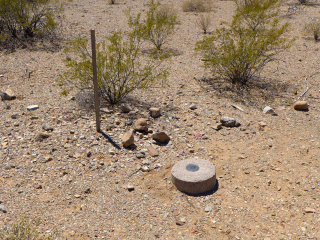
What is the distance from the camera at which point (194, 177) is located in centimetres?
380

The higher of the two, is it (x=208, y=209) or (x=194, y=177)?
(x=194, y=177)

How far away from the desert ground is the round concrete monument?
0.10 metres

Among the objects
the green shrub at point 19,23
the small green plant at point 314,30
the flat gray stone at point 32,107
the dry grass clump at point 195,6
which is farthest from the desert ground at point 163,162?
the dry grass clump at point 195,6

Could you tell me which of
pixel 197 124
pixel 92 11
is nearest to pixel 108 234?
pixel 197 124

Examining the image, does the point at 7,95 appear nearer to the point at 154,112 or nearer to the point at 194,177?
the point at 154,112

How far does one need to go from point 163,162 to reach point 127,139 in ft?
2.01

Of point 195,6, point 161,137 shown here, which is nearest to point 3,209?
point 161,137

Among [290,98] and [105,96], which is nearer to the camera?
[105,96]

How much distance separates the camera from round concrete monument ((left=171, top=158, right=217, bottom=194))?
3770mm

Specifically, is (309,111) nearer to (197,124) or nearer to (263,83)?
(263,83)

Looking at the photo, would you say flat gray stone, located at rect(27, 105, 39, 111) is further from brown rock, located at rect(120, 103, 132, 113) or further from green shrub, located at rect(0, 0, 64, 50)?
green shrub, located at rect(0, 0, 64, 50)

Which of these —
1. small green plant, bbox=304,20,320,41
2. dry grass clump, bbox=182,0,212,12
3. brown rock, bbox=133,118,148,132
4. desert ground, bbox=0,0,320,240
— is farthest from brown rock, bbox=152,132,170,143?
dry grass clump, bbox=182,0,212,12

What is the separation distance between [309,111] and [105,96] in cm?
388

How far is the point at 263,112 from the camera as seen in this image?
19.4 feet
